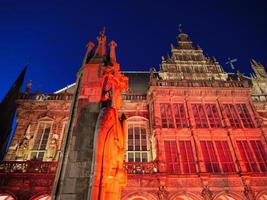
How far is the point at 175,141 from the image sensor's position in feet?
48.3

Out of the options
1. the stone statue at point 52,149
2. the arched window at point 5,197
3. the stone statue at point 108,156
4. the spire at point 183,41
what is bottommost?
the stone statue at point 108,156

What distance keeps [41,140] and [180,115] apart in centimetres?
977

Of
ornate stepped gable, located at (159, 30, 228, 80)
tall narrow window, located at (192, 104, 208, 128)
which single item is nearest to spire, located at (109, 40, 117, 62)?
tall narrow window, located at (192, 104, 208, 128)

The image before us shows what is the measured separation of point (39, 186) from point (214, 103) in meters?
12.7

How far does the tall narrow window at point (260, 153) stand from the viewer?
45.5 ft

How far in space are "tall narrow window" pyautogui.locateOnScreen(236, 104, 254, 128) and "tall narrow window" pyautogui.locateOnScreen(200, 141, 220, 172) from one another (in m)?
3.19

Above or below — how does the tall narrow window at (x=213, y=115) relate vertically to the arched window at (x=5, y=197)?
above

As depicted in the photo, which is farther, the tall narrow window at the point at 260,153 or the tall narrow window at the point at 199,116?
the tall narrow window at the point at 199,116

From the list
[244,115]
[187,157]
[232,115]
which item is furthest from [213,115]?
[187,157]

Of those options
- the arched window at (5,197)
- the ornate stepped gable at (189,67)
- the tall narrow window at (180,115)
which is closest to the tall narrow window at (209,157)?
the tall narrow window at (180,115)

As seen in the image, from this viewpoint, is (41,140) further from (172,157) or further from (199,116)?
(199,116)

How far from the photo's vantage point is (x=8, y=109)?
55.2ft

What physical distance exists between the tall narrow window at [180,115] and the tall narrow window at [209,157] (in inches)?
68.3

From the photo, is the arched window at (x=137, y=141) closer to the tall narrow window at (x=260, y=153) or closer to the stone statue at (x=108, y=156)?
the tall narrow window at (x=260, y=153)
